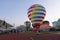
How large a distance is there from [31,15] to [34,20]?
3.80 ft

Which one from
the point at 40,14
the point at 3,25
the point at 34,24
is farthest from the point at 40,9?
the point at 3,25

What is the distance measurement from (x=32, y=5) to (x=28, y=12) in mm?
1627

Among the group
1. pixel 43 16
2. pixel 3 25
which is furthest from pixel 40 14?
pixel 3 25

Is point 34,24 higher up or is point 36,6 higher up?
point 36,6

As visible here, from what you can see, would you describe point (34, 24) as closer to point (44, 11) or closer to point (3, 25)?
point (44, 11)

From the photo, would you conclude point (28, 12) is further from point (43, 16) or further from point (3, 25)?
point (3, 25)

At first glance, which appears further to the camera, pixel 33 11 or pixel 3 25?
pixel 3 25

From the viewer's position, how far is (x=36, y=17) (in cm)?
3284

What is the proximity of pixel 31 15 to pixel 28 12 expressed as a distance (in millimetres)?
1127

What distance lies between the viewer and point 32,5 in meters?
33.5

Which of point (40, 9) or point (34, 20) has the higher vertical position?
point (40, 9)

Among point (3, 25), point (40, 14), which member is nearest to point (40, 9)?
point (40, 14)

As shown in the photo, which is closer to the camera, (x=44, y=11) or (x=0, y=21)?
(x=44, y=11)

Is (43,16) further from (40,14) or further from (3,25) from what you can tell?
(3,25)
